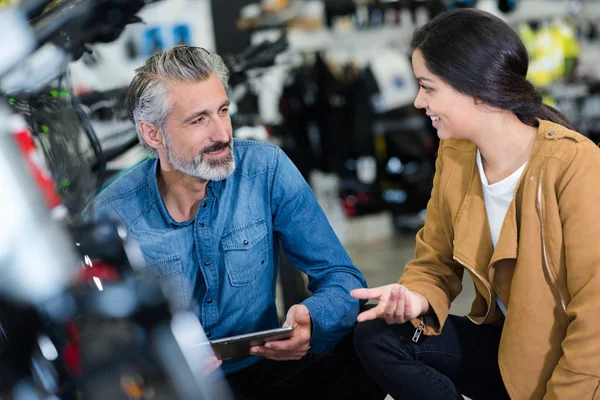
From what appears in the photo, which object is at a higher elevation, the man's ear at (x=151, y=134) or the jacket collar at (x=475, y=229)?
the man's ear at (x=151, y=134)

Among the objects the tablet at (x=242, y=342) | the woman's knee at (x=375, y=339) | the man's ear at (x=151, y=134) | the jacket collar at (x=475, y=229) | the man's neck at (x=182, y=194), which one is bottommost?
the woman's knee at (x=375, y=339)

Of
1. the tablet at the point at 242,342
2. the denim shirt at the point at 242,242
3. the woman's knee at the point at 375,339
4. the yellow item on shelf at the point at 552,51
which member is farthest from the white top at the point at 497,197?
the yellow item on shelf at the point at 552,51

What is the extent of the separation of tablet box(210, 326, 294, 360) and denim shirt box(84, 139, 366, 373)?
0.17 m

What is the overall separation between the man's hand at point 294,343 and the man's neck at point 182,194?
1.24 ft

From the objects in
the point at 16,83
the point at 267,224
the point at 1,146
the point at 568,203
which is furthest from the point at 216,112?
the point at 1,146

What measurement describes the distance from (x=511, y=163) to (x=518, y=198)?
3.8 inches

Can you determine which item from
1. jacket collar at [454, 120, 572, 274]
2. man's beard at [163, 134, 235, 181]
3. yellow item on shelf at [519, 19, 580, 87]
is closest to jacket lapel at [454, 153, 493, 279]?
jacket collar at [454, 120, 572, 274]

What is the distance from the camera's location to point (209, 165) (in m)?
1.75

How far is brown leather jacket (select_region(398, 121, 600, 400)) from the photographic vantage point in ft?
4.52

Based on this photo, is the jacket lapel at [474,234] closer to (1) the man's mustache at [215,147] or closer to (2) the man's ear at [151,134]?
(1) the man's mustache at [215,147]

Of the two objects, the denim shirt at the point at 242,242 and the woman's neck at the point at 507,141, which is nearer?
the woman's neck at the point at 507,141

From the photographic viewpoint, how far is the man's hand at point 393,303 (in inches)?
60.1

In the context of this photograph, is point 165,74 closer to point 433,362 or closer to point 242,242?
point 242,242

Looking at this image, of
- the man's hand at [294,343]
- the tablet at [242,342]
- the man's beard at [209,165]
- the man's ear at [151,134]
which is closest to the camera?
the tablet at [242,342]
